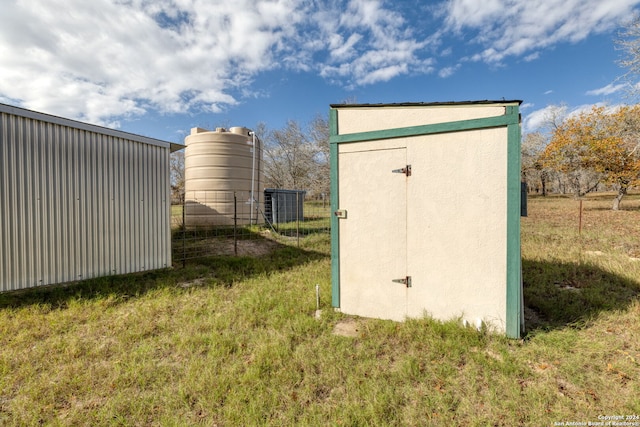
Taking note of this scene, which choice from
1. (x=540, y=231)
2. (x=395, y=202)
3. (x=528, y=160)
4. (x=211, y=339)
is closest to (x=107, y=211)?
(x=211, y=339)

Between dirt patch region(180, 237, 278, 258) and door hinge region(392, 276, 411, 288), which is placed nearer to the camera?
door hinge region(392, 276, 411, 288)

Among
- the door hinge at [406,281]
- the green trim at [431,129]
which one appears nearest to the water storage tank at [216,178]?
the green trim at [431,129]

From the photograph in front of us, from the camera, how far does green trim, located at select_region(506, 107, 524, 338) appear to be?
299 cm

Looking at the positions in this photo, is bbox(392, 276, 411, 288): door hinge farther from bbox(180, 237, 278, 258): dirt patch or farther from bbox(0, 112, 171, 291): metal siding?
bbox(0, 112, 171, 291): metal siding

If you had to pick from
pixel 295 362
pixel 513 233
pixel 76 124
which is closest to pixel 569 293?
pixel 513 233

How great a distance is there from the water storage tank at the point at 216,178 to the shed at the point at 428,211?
7.44m

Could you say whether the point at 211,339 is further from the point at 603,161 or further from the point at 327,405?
the point at 603,161

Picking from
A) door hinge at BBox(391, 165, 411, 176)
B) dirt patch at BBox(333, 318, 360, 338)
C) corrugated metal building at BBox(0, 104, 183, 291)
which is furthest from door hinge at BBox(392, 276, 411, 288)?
corrugated metal building at BBox(0, 104, 183, 291)

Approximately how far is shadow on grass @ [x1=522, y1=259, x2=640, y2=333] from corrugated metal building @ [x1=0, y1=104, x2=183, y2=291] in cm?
677

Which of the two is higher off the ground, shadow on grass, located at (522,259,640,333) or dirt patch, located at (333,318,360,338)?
shadow on grass, located at (522,259,640,333)

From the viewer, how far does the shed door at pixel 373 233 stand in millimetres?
3621

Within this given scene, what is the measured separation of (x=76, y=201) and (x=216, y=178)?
5.67 meters

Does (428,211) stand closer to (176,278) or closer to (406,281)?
(406,281)

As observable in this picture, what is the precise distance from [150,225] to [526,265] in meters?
7.83
